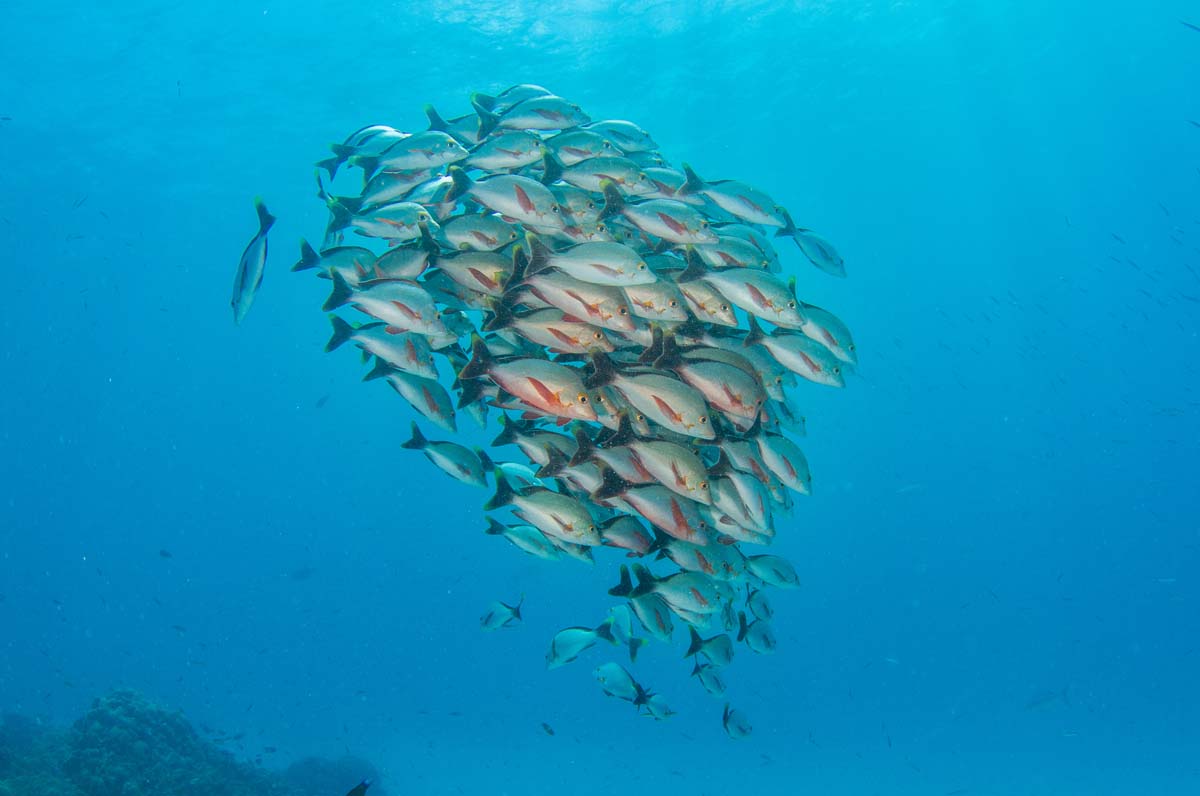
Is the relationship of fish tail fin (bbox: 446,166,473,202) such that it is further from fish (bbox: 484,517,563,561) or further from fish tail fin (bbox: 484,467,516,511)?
fish (bbox: 484,517,563,561)

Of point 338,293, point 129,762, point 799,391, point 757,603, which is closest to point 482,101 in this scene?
point 338,293

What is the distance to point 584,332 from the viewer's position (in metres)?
4.02

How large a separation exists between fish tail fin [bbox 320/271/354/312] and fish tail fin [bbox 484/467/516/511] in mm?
1491

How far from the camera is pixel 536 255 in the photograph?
395cm

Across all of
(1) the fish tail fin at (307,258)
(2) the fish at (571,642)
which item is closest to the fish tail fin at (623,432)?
(1) the fish tail fin at (307,258)

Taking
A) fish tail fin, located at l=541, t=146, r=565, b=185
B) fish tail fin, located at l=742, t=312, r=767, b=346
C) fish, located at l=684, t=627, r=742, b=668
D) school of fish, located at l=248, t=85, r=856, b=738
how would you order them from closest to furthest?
school of fish, located at l=248, t=85, r=856, b=738 < fish tail fin, located at l=742, t=312, r=767, b=346 < fish tail fin, located at l=541, t=146, r=565, b=185 < fish, located at l=684, t=627, r=742, b=668

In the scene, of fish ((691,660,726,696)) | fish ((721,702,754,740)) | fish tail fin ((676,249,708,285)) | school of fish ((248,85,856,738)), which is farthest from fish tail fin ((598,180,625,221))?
fish ((721,702,754,740))

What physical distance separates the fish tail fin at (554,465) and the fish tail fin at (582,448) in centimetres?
17

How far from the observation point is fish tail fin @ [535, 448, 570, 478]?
4.28 metres

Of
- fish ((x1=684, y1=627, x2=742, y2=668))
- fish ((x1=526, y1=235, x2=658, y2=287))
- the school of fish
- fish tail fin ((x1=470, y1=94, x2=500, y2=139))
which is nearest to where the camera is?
fish ((x1=526, y1=235, x2=658, y2=287))

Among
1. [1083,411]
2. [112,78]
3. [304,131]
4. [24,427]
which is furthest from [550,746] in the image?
[24,427]

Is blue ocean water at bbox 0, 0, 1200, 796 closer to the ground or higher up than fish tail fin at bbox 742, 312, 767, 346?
higher up

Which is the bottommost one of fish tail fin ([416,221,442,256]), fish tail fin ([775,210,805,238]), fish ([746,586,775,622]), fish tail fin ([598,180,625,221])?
fish ([746,586,775,622])

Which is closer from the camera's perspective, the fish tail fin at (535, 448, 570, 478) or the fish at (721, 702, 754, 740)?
the fish tail fin at (535, 448, 570, 478)
